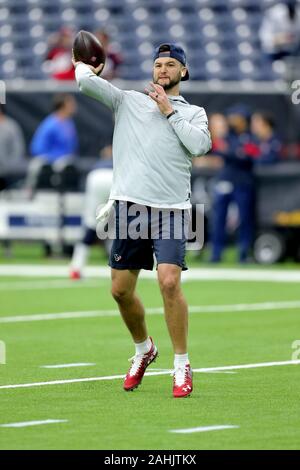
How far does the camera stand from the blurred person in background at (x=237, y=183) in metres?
21.0

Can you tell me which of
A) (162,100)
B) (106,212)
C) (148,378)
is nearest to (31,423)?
(106,212)

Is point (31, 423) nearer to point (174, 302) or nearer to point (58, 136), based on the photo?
point (174, 302)

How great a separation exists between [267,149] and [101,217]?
13.1 metres

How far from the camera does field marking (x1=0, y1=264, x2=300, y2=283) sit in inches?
723

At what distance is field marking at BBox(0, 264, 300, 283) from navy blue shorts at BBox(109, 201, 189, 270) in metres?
9.48

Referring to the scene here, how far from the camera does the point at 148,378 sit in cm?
930

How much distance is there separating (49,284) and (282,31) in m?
8.92

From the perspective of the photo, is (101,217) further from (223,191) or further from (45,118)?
(45,118)

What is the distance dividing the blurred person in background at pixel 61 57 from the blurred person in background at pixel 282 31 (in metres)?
3.68

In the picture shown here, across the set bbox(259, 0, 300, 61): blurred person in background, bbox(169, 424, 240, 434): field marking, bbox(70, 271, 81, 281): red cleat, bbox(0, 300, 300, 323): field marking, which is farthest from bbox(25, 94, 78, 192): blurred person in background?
bbox(169, 424, 240, 434): field marking

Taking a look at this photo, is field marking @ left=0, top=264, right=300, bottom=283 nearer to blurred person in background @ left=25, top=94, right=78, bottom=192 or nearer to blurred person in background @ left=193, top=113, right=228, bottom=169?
blurred person in background @ left=25, top=94, right=78, bottom=192

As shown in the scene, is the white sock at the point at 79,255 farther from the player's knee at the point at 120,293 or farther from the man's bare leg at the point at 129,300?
the player's knee at the point at 120,293

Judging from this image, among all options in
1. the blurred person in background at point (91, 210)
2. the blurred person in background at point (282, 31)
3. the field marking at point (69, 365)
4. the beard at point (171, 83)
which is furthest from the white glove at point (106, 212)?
the blurred person in background at point (282, 31)

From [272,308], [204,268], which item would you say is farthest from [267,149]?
[272,308]
